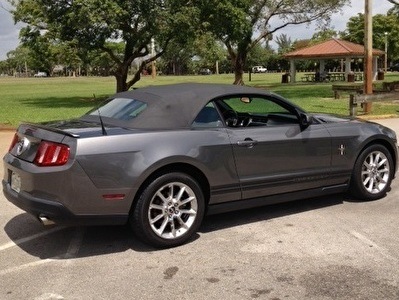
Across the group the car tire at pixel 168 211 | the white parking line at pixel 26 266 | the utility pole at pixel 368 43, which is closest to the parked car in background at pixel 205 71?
the utility pole at pixel 368 43

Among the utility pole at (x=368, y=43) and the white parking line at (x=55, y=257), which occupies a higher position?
the utility pole at (x=368, y=43)

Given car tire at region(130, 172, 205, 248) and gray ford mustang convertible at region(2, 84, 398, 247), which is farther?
car tire at region(130, 172, 205, 248)

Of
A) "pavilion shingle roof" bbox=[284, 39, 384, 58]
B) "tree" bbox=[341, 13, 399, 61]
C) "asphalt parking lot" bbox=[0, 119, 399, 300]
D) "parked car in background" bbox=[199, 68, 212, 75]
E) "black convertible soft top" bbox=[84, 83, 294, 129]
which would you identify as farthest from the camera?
"parked car in background" bbox=[199, 68, 212, 75]

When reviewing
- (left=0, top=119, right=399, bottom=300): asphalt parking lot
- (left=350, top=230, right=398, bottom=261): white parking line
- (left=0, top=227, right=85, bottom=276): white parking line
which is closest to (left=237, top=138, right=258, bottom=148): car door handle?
(left=0, top=119, right=399, bottom=300): asphalt parking lot

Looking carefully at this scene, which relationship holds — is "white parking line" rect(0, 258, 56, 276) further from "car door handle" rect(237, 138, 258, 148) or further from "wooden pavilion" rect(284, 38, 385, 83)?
"wooden pavilion" rect(284, 38, 385, 83)

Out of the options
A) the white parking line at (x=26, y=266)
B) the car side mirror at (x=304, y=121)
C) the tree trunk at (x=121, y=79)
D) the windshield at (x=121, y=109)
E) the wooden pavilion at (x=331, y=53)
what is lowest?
the white parking line at (x=26, y=266)

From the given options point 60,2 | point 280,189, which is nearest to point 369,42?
point 280,189

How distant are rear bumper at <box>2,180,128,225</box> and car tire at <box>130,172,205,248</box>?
0.19m

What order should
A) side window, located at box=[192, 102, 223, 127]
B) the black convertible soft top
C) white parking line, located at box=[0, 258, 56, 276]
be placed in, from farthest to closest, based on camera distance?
side window, located at box=[192, 102, 223, 127] → the black convertible soft top → white parking line, located at box=[0, 258, 56, 276]

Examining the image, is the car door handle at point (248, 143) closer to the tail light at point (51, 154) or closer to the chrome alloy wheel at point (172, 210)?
the chrome alloy wheel at point (172, 210)

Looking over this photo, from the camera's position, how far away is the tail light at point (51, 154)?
13.8ft

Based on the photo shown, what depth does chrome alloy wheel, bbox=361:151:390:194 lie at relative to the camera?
19.7 ft

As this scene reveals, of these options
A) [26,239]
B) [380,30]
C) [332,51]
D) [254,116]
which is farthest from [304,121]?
[380,30]

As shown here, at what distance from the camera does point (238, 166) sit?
4914 mm
